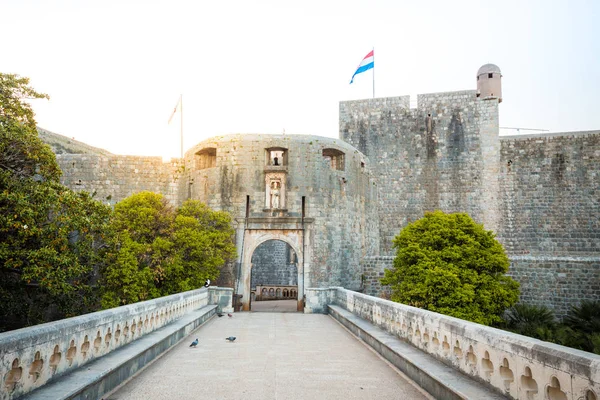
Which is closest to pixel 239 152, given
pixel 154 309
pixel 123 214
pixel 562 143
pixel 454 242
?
pixel 123 214

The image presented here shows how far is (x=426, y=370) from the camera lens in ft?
15.9

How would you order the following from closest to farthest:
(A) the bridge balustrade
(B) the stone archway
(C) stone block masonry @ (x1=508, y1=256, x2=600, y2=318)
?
(B) the stone archway
(C) stone block masonry @ (x1=508, y1=256, x2=600, y2=318)
(A) the bridge balustrade

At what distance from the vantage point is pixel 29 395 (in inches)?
144

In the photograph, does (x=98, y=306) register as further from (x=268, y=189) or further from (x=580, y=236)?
(x=580, y=236)

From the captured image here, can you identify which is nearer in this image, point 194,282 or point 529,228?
point 194,282

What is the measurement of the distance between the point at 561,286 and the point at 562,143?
9.70m

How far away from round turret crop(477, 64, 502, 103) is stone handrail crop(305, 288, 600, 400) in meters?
23.2

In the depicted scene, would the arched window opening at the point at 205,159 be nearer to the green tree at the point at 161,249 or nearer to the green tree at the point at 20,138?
the green tree at the point at 161,249

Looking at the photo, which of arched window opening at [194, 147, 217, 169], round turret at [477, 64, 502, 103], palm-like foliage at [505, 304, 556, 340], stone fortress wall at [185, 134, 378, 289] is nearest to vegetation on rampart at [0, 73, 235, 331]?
stone fortress wall at [185, 134, 378, 289]

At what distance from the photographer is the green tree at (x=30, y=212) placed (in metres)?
10.3

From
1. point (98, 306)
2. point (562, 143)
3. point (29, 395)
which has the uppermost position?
point (562, 143)

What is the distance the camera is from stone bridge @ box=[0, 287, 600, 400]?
3.45m

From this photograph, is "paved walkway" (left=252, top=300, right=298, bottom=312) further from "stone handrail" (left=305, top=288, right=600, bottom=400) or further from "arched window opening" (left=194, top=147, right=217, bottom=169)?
"stone handrail" (left=305, top=288, right=600, bottom=400)

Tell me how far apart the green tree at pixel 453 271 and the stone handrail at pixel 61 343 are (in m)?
9.89
